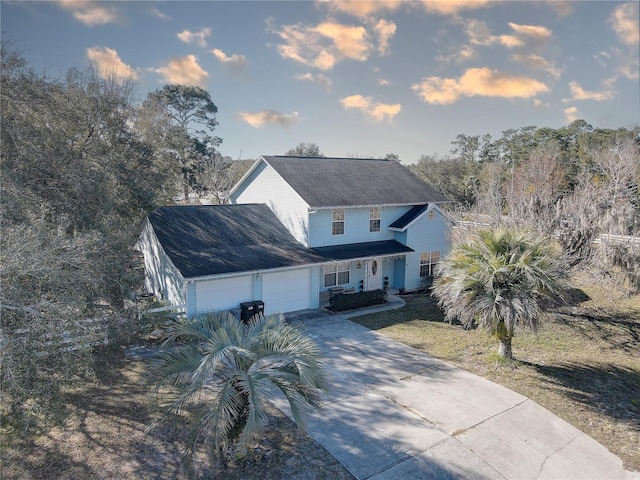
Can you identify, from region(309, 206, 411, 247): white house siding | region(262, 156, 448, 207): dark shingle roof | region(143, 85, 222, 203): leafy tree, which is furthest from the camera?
region(143, 85, 222, 203): leafy tree

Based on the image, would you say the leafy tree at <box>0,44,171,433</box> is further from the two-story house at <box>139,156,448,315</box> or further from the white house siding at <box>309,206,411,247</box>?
the white house siding at <box>309,206,411,247</box>

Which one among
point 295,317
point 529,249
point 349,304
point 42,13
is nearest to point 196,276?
point 295,317

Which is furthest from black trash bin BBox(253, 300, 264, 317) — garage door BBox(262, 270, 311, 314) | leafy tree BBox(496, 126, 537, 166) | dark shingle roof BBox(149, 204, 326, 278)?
leafy tree BBox(496, 126, 537, 166)

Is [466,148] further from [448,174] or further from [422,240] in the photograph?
[422,240]

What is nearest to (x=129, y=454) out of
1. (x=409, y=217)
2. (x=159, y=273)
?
(x=159, y=273)

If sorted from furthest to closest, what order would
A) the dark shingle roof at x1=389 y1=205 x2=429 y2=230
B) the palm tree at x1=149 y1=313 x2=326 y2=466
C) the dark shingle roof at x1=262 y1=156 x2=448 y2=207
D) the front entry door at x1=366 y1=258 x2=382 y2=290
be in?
the dark shingle roof at x1=389 y1=205 x2=429 y2=230 → the front entry door at x1=366 y1=258 x2=382 y2=290 → the dark shingle roof at x1=262 y1=156 x2=448 y2=207 → the palm tree at x1=149 y1=313 x2=326 y2=466

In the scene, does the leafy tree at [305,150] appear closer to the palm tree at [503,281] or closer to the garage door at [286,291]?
the garage door at [286,291]

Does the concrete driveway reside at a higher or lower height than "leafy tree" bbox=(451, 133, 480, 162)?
lower

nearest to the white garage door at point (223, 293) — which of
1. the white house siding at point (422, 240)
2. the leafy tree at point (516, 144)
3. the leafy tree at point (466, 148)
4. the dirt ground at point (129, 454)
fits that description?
the dirt ground at point (129, 454)
